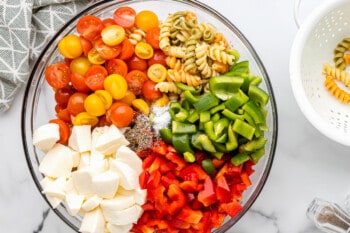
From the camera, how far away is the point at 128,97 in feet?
5.49

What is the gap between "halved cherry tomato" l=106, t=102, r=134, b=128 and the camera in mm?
1612

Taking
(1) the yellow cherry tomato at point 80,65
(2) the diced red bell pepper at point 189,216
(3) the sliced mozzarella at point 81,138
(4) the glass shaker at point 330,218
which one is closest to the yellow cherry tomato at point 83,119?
(3) the sliced mozzarella at point 81,138

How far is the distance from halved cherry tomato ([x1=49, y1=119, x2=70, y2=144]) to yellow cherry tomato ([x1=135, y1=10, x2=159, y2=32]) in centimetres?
35

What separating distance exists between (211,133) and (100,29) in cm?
43

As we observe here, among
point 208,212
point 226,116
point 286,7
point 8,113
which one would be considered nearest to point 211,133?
point 226,116

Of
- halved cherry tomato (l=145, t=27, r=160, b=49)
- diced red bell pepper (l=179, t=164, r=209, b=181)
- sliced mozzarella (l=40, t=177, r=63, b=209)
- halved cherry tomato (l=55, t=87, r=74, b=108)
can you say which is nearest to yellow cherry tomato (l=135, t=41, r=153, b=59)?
halved cherry tomato (l=145, t=27, r=160, b=49)

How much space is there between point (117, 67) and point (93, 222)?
1.41 ft

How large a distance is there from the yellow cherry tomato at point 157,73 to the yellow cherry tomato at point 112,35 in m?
0.12

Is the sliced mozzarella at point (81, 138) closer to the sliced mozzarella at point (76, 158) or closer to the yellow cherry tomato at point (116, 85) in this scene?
the sliced mozzarella at point (76, 158)

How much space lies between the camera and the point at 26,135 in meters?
1.82

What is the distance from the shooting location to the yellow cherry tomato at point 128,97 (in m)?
1.67

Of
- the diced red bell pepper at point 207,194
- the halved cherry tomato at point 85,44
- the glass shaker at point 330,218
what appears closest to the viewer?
the diced red bell pepper at point 207,194

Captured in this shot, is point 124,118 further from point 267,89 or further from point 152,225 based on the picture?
point 267,89

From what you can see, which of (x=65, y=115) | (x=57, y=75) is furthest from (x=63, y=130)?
(x=57, y=75)
